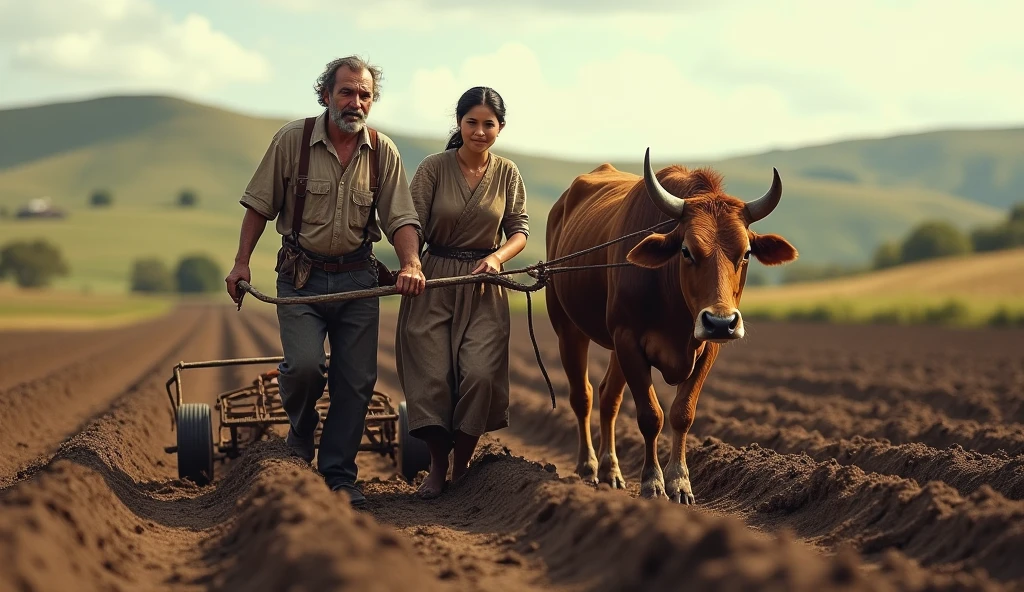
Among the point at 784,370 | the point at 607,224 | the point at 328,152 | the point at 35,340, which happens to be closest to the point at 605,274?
the point at 607,224

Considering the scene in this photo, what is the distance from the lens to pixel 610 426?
10.1 metres

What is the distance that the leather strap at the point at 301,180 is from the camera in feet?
26.8

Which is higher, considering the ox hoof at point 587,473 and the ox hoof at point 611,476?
the ox hoof at point 611,476

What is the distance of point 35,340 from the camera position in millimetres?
37625

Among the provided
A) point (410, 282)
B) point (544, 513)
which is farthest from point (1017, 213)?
point (544, 513)

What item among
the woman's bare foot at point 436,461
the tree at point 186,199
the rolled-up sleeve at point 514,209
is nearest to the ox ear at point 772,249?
the rolled-up sleeve at point 514,209

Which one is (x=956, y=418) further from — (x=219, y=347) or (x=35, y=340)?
(x=35, y=340)

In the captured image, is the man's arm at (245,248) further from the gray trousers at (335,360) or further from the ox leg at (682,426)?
the ox leg at (682,426)

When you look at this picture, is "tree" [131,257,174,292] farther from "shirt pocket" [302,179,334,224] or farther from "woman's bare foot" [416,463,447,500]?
"shirt pocket" [302,179,334,224]

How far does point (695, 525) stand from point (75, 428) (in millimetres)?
9914

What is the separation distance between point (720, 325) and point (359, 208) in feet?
7.72

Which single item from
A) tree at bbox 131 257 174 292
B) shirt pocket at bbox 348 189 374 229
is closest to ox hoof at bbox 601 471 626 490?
shirt pocket at bbox 348 189 374 229

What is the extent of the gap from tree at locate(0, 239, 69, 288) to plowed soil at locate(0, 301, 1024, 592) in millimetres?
103116

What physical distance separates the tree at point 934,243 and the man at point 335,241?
80.7 meters
